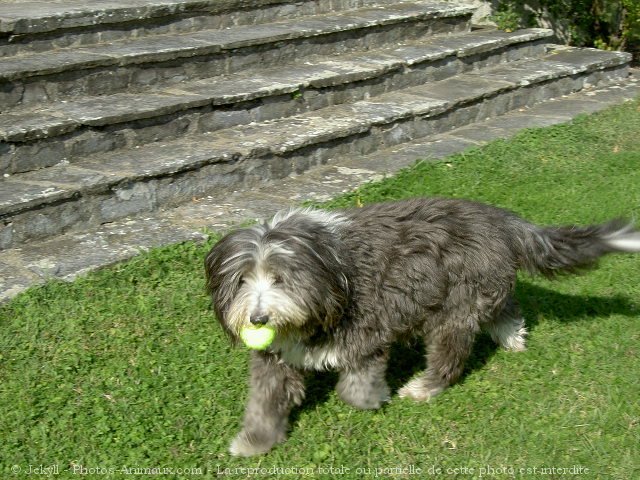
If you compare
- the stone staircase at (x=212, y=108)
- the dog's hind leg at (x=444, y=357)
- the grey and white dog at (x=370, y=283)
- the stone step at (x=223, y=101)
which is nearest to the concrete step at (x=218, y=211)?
the stone staircase at (x=212, y=108)

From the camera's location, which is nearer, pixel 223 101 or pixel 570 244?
pixel 570 244

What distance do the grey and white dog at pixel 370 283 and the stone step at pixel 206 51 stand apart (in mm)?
2989

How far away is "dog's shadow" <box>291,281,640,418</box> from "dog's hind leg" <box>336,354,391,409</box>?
0.25 m

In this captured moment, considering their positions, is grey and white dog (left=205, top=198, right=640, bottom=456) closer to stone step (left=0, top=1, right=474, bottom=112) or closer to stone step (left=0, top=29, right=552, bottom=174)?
stone step (left=0, top=29, right=552, bottom=174)

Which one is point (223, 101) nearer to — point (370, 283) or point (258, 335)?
point (370, 283)

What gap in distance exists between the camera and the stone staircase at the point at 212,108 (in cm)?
578

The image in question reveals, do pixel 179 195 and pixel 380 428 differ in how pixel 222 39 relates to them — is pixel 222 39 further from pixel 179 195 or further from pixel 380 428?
pixel 380 428

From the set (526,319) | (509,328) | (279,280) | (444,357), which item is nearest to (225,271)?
(279,280)

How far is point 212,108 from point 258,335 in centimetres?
346

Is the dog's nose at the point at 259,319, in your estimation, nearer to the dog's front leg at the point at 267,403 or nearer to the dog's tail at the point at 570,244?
the dog's front leg at the point at 267,403

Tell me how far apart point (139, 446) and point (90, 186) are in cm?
219

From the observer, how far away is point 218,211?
245 inches

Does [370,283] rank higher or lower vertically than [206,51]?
lower

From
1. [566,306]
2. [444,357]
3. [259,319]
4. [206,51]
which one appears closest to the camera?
[259,319]
